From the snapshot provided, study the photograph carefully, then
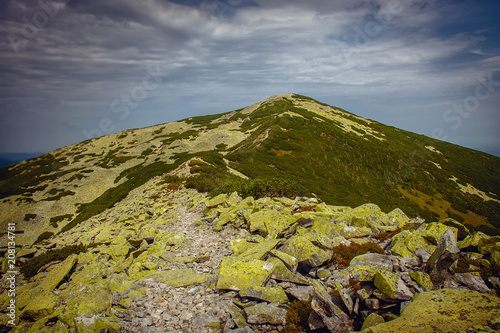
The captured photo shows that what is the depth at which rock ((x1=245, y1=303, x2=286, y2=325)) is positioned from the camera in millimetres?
6512

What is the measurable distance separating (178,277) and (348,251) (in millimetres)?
6517

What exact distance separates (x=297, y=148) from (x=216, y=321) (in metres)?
38.2

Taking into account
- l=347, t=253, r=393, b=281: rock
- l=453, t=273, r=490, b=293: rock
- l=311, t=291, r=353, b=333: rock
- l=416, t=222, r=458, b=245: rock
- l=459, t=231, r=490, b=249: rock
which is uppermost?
l=459, t=231, r=490, b=249: rock

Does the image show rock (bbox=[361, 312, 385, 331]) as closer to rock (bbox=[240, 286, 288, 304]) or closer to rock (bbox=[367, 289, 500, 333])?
rock (bbox=[367, 289, 500, 333])

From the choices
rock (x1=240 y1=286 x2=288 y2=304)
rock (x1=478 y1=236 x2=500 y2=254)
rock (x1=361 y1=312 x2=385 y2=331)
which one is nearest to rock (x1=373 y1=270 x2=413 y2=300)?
rock (x1=361 y1=312 x2=385 y2=331)

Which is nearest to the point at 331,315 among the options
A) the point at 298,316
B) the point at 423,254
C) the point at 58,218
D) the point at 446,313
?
the point at 298,316

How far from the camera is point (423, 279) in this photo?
252 inches

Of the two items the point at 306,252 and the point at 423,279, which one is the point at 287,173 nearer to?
the point at 306,252

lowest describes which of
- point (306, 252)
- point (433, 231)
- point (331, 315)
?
point (331, 315)

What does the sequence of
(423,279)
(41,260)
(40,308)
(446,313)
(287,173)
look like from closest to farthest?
(446,313) < (423,279) < (40,308) < (41,260) < (287,173)

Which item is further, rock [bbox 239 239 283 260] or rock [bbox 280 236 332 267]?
rock [bbox 239 239 283 260]

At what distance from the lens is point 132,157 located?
60.4m

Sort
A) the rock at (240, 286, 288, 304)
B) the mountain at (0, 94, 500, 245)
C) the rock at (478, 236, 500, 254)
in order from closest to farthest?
the rock at (478, 236, 500, 254) → the rock at (240, 286, 288, 304) → the mountain at (0, 94, 500, 245)

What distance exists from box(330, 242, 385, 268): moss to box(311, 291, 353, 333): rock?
A: 7.25 feet
